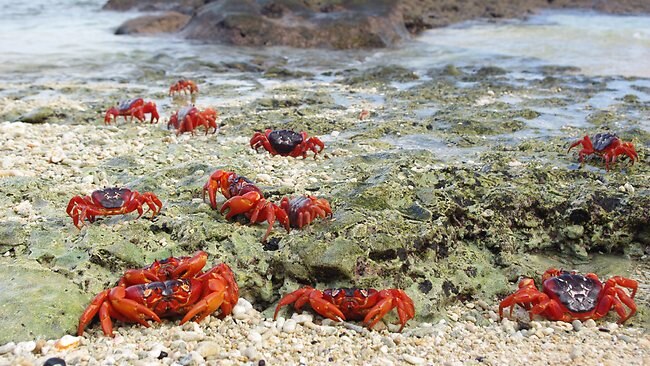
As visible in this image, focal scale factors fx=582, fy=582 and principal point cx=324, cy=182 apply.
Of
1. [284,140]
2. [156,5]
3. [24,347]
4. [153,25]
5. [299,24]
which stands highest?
[156,5]

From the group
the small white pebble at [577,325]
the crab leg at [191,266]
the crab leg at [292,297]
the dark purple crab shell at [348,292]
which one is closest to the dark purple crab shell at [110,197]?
the crab leg at [191,266]

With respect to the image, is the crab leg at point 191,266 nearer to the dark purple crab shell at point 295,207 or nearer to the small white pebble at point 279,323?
the small white pebble at point 279,323

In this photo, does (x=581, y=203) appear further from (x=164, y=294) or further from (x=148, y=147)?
(x=148, y=147)

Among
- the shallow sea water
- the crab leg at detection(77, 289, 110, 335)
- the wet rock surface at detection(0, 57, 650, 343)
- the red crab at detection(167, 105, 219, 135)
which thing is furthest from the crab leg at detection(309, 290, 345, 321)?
the red crab at detection(167, 105, 219, 135)

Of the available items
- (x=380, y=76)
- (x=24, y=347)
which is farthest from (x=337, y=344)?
(x=380, y=76)

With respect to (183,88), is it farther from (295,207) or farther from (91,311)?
(91,311)

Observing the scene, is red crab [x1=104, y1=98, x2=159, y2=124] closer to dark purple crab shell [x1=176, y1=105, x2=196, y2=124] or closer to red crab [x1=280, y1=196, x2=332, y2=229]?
dark purple crab shell [x1=176, y1=105, x2=196, y2=124]

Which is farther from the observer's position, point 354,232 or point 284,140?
point 284,140
